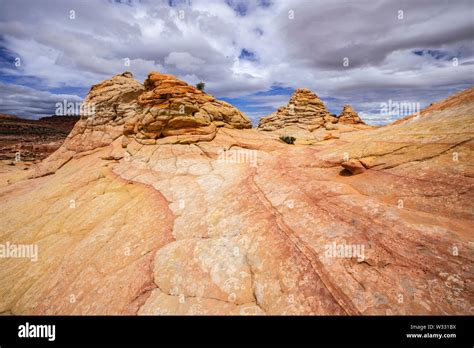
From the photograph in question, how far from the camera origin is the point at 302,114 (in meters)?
62.8

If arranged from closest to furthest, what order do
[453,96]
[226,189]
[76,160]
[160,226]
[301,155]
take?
1. [160,226]
2. [226,189]
3. [453,96]
4. [301,155]
5. [76,160]

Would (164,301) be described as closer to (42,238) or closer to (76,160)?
(42,238)

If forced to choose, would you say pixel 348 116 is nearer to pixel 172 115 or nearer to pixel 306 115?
pixel 306 115

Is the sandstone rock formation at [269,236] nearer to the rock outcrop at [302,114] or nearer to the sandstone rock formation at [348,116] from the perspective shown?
the rock outcrop at [302,114]

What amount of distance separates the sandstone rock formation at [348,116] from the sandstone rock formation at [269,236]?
56.8 meters

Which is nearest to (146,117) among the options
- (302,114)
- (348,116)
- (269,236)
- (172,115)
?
(172,115)

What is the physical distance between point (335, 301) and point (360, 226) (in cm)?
248

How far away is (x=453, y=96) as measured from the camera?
1301 cm

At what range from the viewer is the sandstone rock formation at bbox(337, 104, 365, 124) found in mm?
63812

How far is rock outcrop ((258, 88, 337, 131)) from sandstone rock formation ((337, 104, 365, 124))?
9.50ft

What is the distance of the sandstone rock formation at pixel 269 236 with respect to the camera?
5.05m

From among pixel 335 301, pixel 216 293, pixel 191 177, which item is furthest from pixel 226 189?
pixel 335 301

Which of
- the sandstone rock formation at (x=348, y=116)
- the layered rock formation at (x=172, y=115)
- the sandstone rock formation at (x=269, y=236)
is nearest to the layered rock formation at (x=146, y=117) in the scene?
the layered rock formation at (x=172, y=115)

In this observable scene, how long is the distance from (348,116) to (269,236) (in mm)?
69305
